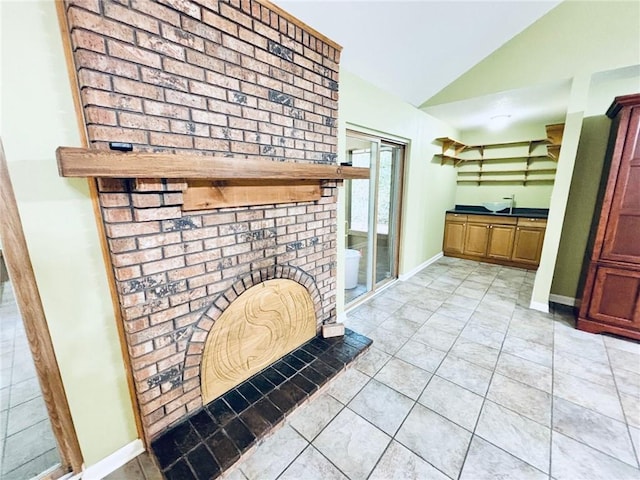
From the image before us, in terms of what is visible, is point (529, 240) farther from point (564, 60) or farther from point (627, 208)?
point (564, 60)

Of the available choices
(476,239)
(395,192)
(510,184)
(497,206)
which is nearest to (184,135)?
(395,192)

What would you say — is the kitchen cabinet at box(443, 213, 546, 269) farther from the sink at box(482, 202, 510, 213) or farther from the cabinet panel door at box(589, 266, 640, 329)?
the cabinet panel door at box(589, 266, 640, 329)

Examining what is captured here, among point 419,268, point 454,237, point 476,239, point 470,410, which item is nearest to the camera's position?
point 470,410

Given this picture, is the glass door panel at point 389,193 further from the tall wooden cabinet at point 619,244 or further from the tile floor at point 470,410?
the tall wooden cabinet at point 619,244

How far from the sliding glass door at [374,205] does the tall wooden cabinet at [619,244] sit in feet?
6.57

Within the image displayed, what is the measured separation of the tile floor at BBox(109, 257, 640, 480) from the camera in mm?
1390

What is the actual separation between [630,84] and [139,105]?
4272 millimetres

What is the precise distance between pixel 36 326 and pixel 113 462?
0.86 meters

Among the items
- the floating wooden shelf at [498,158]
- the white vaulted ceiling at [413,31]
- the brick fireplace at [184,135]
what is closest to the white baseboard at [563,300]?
the floating wooden shelf at [498,158]

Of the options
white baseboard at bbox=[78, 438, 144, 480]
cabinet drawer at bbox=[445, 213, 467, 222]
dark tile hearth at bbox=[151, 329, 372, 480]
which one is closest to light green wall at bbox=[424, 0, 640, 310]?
cabinet drawer at bbox=[445, 213, 467, 222]

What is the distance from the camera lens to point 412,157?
357 centimetres

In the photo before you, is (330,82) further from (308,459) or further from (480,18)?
(308,459)

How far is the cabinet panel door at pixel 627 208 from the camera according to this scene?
7.30 feet

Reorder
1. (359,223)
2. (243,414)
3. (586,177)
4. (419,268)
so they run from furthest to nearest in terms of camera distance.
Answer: (359,223) < (419,268) < (586,177) < (243,414)
